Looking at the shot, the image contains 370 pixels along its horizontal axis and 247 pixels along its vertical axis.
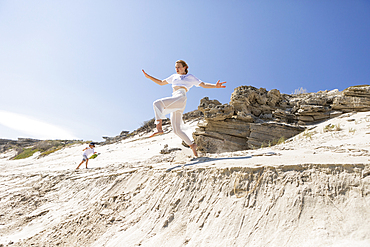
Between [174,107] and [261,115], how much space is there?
333 inches

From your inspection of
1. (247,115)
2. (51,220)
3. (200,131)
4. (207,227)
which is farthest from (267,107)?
(51,220)

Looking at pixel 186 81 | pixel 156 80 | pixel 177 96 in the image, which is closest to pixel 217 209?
pixel 177 96

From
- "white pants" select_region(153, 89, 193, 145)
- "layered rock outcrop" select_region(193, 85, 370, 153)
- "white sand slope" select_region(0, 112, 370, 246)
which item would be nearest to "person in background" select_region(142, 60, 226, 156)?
"white pants" select_region(153, 89, 193, 145)

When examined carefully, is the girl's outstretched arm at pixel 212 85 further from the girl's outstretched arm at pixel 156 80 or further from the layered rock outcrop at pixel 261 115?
the layered rock outcrop at pixel 261 115

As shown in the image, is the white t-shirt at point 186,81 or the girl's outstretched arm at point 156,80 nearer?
the white t-shirt at point 186,81

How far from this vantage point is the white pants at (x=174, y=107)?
3912mm

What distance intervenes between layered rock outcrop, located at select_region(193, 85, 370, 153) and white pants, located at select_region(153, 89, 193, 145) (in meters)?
5.93

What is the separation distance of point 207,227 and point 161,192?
42.7 inches

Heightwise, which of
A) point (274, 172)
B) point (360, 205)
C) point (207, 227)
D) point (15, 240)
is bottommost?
point (15, 240)

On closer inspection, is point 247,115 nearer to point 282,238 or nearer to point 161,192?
point 161,192

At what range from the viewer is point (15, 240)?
2.85 m

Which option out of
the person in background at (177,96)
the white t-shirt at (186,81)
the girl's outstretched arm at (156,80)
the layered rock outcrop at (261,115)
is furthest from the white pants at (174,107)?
the layered rock outcrop at (261,115)

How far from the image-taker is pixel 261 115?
36.4 ft

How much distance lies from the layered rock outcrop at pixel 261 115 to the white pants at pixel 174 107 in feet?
19.5
